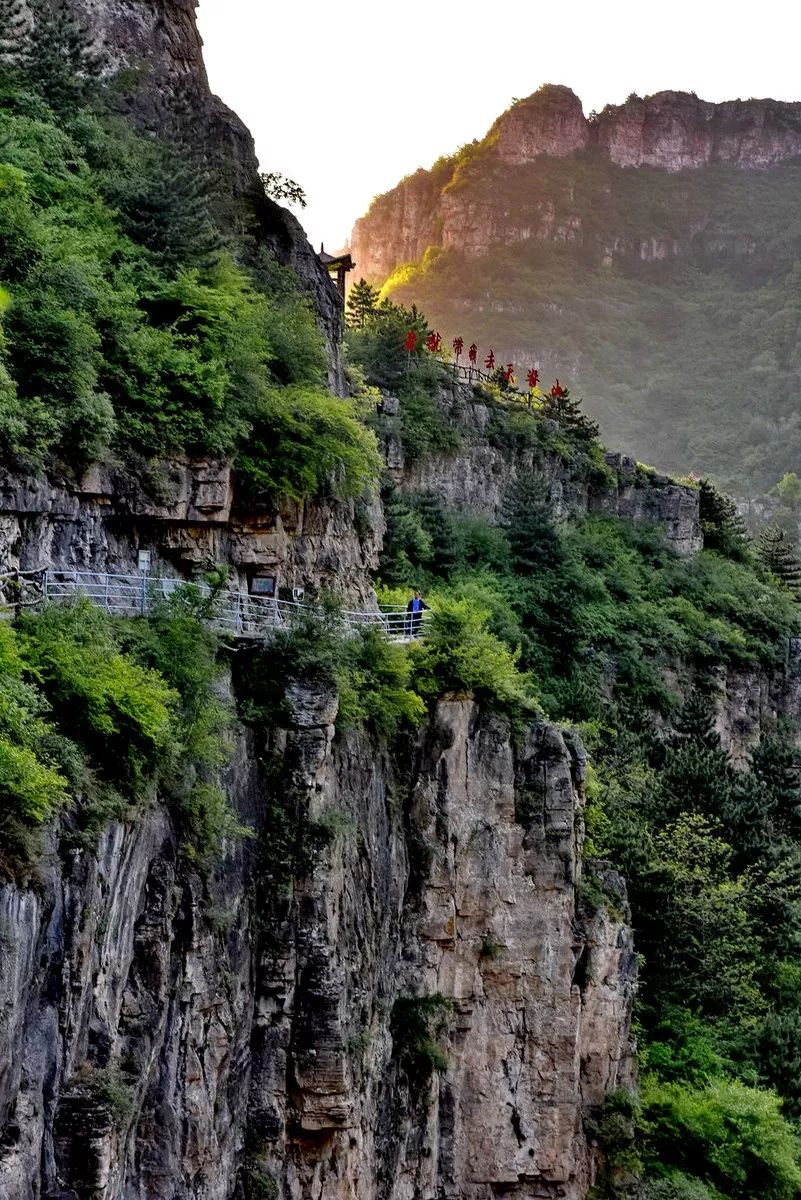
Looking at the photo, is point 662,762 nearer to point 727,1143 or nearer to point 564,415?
point 727,1143

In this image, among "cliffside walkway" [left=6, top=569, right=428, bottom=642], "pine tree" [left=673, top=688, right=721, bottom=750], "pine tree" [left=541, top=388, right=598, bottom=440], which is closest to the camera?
"cliffside walkway" [left=6, top=569, right=428, bottom=642]

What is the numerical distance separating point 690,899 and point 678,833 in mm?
2160

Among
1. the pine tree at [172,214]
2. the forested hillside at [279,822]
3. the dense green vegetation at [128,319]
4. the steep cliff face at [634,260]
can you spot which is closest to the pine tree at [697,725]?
the forested hillside at [279,822]

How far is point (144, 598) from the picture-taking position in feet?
74.1

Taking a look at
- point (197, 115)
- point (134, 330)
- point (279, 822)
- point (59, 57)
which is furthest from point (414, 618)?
point (59, 57)

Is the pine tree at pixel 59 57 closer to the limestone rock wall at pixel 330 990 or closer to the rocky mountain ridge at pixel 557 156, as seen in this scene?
the limestone rock wall at pixel 330 990

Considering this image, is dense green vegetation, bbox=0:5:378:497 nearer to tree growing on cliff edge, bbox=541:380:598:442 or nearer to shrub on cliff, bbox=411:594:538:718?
shrub on cliff, bbox=411:594:538:718

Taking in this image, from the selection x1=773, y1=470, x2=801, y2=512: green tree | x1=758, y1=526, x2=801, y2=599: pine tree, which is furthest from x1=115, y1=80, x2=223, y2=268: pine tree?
x1=773, y1=470, x2=801, y2=512: green tree

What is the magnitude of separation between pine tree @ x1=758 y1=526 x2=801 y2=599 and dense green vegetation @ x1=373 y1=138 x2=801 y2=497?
199 ft

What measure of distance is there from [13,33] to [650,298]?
143m

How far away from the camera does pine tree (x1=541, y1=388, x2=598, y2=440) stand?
68.6 meters

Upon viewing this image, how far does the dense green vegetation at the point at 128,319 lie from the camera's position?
2195 cm

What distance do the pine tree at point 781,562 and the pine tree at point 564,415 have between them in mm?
12404

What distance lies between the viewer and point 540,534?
5716cm
